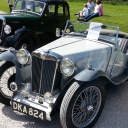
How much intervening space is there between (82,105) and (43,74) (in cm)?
69

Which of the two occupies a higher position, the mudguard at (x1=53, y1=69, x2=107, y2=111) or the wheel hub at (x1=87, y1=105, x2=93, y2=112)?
the mudguard at (x1=53, y1=69, x2=107, y2=111)

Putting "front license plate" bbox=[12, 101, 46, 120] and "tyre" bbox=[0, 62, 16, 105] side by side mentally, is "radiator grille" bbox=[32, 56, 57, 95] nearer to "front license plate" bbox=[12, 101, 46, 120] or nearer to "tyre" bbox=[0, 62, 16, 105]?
"front license plate" bbox=[12, 101, 46, 120]

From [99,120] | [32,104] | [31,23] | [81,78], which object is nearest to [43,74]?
[32,104]

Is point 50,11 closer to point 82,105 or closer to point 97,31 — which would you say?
point 97,31

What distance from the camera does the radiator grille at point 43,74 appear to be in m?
3.42

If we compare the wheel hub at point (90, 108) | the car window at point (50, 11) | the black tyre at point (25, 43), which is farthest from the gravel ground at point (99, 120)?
the car window at point (50, 11)

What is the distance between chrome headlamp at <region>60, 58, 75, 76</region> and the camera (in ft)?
10.8

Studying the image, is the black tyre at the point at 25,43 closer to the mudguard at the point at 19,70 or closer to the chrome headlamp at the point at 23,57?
the mudguard at the point at 19,70

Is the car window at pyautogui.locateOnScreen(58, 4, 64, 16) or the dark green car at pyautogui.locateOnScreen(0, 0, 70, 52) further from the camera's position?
the car window at pyautogui.locateOnScreen(58, 4, 64, 16)

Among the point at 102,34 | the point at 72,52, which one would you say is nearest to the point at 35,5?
the point at 102,34

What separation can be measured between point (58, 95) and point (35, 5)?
4505 millimetres

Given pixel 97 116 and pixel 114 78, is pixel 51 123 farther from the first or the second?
pixel 114 78

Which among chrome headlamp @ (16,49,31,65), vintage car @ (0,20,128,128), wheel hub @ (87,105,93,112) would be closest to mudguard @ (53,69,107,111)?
vintage car @ (0,20,128,128)

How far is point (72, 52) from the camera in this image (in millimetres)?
3629
